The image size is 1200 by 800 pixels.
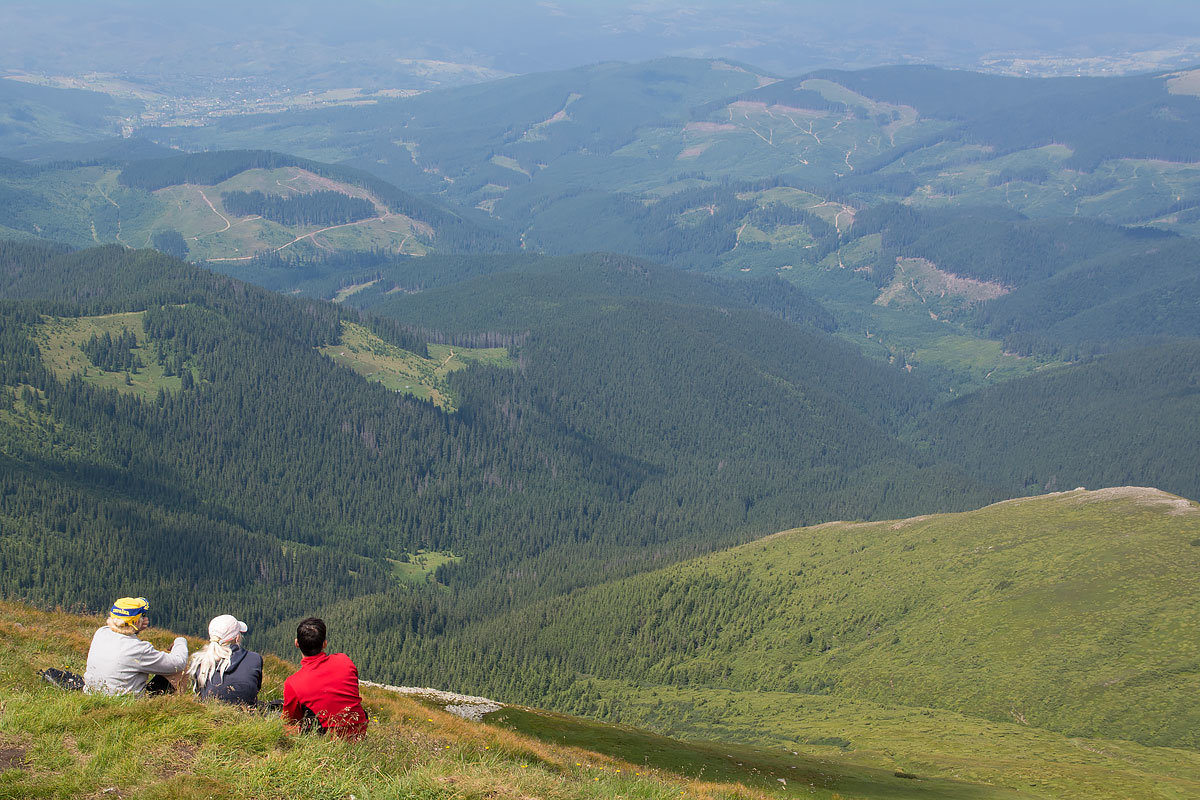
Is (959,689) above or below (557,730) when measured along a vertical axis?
→ below

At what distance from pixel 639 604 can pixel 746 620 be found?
22.3 m

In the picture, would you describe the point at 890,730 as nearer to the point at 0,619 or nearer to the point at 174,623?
the point at 0,619

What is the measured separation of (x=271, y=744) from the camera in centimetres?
3064

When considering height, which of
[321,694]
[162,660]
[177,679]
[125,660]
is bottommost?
[177,679]

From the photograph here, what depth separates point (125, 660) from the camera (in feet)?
109

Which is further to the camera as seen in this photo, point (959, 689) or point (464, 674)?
point (464, 674)

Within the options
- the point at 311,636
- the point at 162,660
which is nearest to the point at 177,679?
the point at 162,660

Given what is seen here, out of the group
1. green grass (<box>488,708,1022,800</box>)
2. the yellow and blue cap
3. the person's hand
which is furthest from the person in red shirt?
green grass (<box>488,708,1022,800</box>)

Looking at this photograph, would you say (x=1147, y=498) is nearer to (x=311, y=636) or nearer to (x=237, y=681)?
(x=237, y=681)

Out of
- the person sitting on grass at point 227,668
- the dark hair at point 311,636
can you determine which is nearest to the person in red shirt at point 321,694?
the dark hair at point 311,636

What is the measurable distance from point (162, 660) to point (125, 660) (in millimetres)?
1166

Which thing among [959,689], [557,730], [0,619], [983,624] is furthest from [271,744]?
[983,624]

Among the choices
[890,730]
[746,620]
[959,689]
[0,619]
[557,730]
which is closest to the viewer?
[0,619]

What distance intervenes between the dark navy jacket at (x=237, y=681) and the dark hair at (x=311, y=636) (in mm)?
3102
